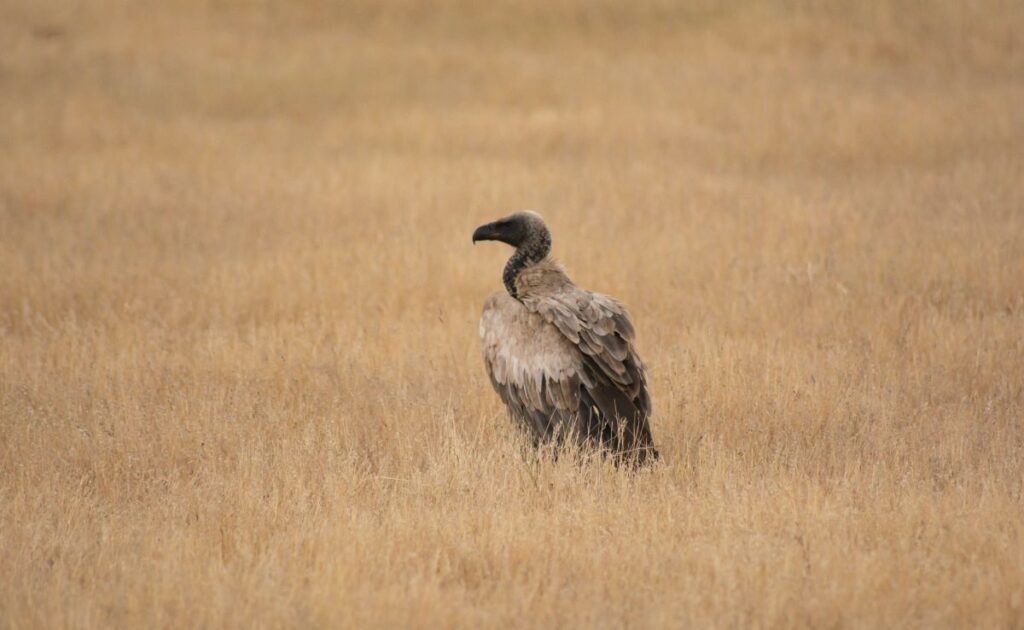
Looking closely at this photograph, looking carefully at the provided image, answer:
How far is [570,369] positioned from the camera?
6.75 meters

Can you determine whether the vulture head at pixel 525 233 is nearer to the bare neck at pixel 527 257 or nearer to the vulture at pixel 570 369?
the bare neck at pixel 527 257

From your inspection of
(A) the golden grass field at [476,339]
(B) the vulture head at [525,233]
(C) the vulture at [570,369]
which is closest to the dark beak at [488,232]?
(B) the vulture head at [525,233]

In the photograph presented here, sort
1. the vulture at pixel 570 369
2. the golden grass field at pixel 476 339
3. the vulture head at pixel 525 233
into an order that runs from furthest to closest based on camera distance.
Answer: the vulture head at pixel 525 233, the vulture at pixel 570 369, the golden grass field at pixel 476 339

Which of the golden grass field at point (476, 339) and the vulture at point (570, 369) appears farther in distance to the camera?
the vulture at point (570, 369)

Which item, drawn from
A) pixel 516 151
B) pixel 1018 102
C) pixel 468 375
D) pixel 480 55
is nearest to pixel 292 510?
pixel 468 375

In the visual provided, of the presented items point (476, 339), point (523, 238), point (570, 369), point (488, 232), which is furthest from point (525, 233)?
point (476, 339)

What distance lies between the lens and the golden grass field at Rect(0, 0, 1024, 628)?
17.6 ft

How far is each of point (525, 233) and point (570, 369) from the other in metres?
1.20

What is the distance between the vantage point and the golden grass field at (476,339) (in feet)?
17.6

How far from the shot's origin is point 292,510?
6.16 metres

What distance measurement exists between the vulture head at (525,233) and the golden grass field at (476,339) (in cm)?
122

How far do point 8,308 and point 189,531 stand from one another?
6.07 meters

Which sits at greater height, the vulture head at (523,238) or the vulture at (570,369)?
the vulture head at (523,238)

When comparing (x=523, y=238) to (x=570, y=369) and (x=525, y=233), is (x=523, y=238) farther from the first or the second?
(x=570, y=369)
